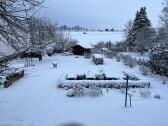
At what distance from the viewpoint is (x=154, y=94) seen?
694 inches

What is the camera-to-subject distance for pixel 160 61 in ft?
76.8

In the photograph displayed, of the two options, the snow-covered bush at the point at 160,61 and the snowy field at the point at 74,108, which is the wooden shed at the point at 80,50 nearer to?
the snow-covered bush at the point at 160,61

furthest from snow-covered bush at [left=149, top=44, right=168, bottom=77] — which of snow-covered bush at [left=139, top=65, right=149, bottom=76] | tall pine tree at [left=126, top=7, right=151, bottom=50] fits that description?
tall pine tree at [left=126, top=7, right=151, bottom=50]

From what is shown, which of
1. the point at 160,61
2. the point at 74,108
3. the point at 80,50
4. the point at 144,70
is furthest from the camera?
the point at 80,50

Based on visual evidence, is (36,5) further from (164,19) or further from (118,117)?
(164,19)

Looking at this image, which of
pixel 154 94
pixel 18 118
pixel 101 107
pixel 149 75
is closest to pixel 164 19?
pixel 149 75

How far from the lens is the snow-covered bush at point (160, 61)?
75.4 feet

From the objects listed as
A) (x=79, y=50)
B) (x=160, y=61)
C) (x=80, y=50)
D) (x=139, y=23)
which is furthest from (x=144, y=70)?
(x=139, y=23)

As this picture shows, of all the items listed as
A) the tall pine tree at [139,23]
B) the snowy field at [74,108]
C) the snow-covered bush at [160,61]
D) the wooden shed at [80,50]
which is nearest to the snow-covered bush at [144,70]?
the snow-covered bush at [160,61]

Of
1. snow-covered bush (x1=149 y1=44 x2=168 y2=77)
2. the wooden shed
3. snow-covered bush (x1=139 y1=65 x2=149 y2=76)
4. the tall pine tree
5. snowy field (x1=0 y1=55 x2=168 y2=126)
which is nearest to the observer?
snowy field (x1=0 y1=55 x2=168 y2=126)

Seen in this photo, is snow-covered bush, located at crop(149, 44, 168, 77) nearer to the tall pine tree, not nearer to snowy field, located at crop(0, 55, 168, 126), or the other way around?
snowy field, located at crop(0, 55, 168, 126)

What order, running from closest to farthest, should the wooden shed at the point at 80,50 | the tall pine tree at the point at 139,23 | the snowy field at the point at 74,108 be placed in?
the snowy field at the point at 74,108
the wooden shed at the point at 80,50
the tall pine tree at the point at 139,23

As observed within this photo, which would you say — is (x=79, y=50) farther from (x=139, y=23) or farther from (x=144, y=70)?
(x=144, y=70)

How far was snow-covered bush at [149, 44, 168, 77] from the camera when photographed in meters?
23.0
